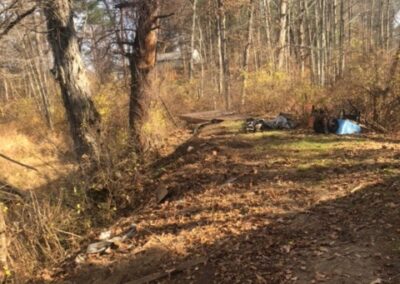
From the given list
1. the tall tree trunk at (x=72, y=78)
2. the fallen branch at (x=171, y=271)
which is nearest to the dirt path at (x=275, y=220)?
the fallen branch at (x=171, y=271)

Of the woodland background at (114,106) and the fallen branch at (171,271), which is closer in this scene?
the fallen branch at (171,271)

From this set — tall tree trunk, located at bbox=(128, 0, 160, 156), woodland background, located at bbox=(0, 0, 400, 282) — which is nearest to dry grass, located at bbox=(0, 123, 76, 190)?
woodland background, located at bbox=(0, 0, 400, 282)

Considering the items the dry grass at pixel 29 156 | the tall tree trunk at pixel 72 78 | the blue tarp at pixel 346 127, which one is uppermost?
the tall tree trunk at pixel 72 78

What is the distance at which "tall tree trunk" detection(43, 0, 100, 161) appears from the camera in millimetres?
8578

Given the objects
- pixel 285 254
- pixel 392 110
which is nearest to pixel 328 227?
pixel 285 254

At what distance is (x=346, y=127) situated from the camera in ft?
31.2

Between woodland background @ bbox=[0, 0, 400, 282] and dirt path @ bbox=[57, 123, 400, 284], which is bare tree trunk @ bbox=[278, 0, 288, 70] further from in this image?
dirt path @ bbox=[57, 123, 400, 284]

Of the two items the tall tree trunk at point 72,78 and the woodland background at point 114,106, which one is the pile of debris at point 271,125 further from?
the tall tree trunk at point 72,78

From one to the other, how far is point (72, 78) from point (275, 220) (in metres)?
5.20

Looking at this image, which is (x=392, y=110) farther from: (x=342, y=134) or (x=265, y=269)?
(x=265, y=269)

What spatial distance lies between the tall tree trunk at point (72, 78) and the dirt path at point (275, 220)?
1.71 meters

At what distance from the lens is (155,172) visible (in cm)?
912

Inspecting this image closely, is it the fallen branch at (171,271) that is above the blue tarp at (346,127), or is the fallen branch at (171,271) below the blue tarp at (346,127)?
below

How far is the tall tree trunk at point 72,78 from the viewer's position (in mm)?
8578
